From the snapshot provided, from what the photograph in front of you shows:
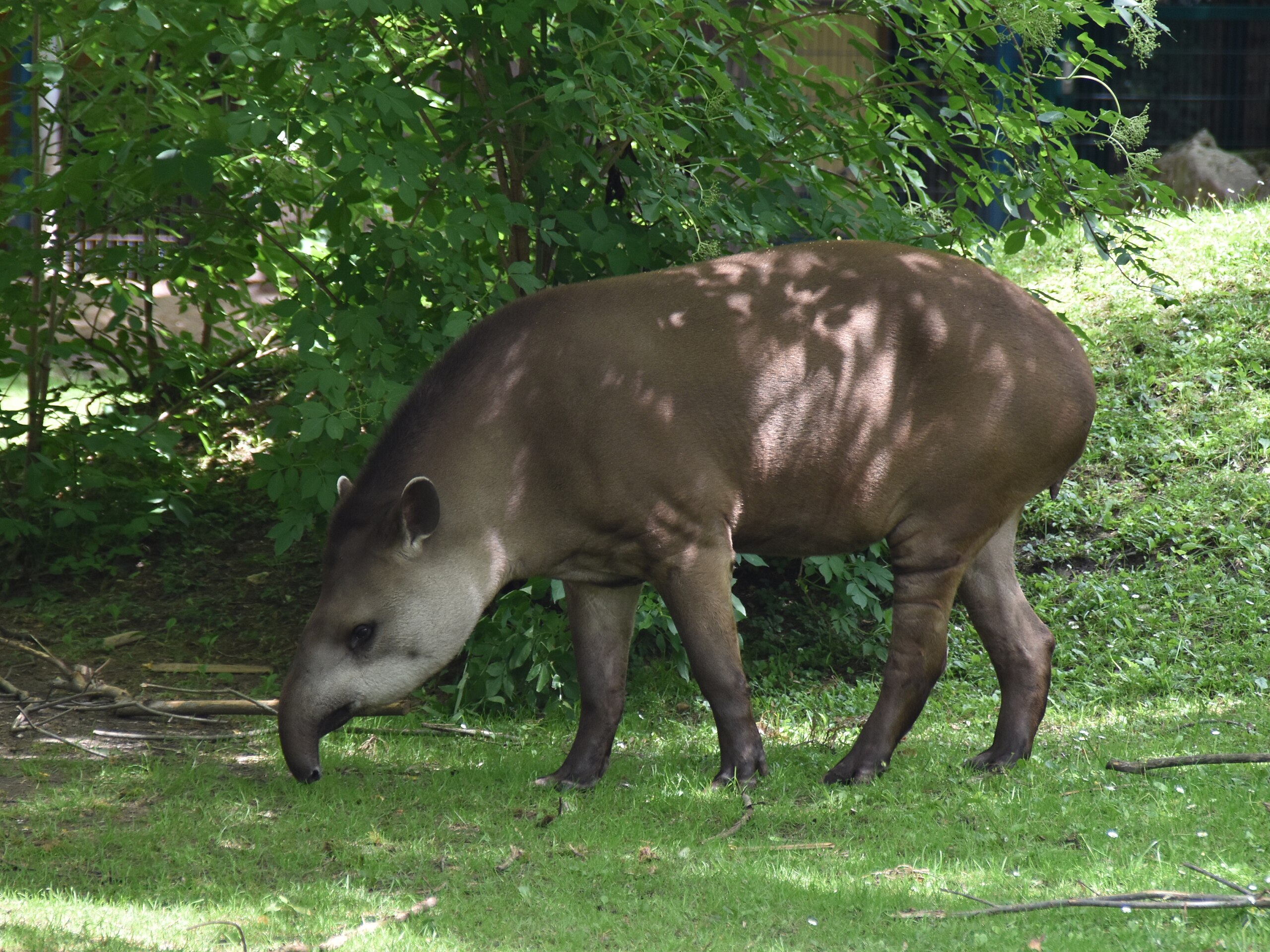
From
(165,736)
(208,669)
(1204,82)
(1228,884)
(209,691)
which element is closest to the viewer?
(1228,884)

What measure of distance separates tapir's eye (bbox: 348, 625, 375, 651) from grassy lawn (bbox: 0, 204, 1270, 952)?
0.60 meters

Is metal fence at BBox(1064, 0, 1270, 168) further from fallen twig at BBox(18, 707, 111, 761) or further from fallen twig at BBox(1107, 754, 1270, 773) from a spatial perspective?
fallen twig at BBox(18, 707, 111, 761)

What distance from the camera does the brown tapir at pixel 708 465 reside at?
5113 millimetres

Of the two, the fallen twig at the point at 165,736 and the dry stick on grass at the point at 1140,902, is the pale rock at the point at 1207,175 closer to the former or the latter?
the fallen twig at the point at 165,736

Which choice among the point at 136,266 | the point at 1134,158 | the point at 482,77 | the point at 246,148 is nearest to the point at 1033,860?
the point at 1134,158

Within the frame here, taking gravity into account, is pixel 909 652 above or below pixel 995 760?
above

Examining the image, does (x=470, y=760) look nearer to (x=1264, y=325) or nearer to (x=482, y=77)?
(x=482, y=77)

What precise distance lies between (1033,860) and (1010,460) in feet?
5.37

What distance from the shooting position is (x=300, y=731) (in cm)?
501

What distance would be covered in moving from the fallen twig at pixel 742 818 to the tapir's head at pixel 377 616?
1.22 m

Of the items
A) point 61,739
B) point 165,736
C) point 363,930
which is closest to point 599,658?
point 363,930

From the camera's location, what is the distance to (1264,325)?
30.8 ft

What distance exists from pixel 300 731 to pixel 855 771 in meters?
2.10

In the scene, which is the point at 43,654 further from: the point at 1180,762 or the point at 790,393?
the point at 1180,762
